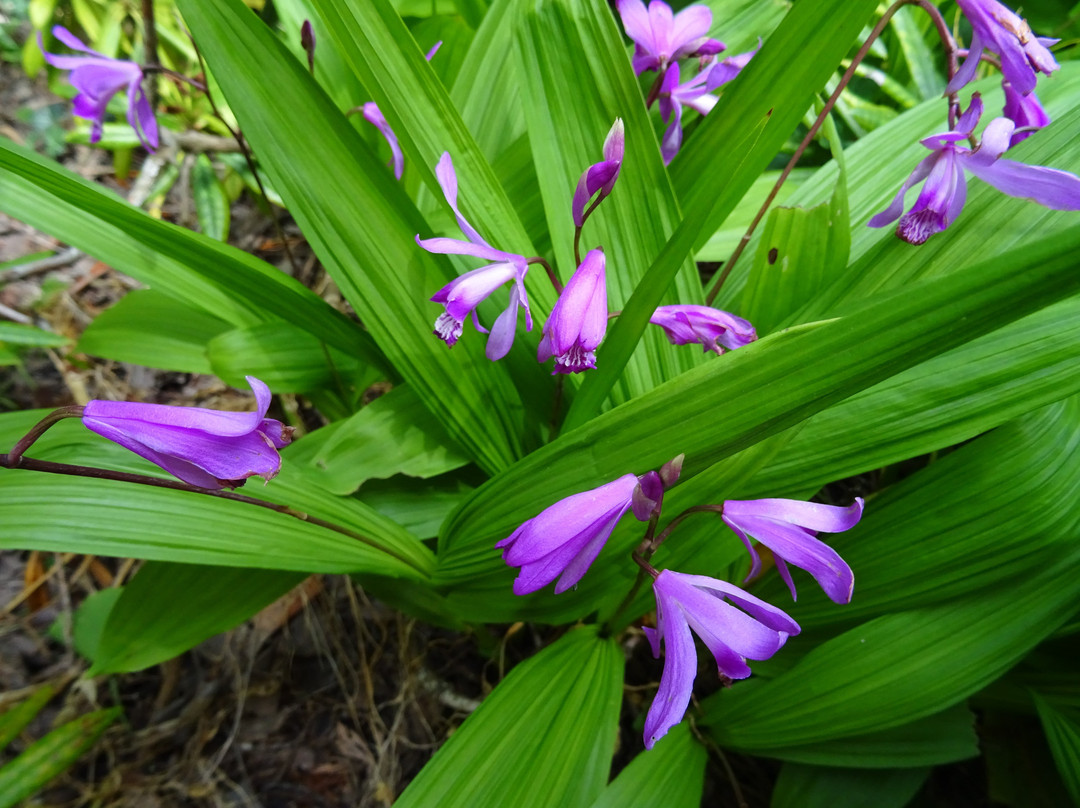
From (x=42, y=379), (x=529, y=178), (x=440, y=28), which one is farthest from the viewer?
(x=42, y=379)

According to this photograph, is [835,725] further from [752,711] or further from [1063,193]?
[1063,193]

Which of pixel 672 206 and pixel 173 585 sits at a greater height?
pixel 672 206

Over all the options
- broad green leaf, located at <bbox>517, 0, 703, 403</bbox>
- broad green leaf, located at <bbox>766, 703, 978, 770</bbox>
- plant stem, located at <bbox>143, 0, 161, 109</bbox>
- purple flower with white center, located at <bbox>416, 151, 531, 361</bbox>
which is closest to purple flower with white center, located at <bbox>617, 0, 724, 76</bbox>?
broad green leaf, located at <bbox>517, 0, 703, 403</bbox>

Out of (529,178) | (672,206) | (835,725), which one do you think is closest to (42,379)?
(529,178)

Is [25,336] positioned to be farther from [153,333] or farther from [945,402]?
[945,402]

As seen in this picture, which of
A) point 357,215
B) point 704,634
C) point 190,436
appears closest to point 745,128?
point 357,215

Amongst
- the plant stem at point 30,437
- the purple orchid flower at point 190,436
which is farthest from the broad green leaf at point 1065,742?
the plant stem at point 30,437
